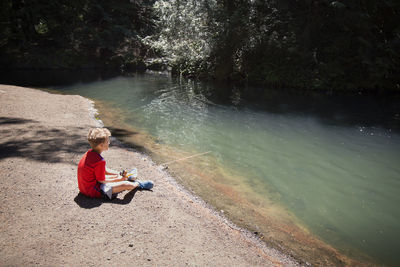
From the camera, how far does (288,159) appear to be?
757 cm

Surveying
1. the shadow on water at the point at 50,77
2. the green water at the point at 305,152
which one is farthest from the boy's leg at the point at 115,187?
the shadow on water at the point at 50,77

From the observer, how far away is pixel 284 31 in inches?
770

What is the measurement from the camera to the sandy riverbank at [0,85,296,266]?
10.8ft

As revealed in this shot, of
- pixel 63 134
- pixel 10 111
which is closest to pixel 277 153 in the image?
pixel 63 134

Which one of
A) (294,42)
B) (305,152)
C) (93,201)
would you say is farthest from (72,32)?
(93,201)

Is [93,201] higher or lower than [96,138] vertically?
lower

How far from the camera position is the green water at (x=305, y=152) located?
5.04 m

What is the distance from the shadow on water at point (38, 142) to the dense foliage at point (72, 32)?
793 inches

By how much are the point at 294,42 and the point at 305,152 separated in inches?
509

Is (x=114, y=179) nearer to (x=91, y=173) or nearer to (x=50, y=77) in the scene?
(x=91, y=173)

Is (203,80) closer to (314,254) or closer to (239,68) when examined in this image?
(239,68)

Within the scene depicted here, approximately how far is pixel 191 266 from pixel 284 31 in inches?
764

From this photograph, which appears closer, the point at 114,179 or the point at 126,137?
the point at 114,179

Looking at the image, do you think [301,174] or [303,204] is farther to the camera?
[301,174]
